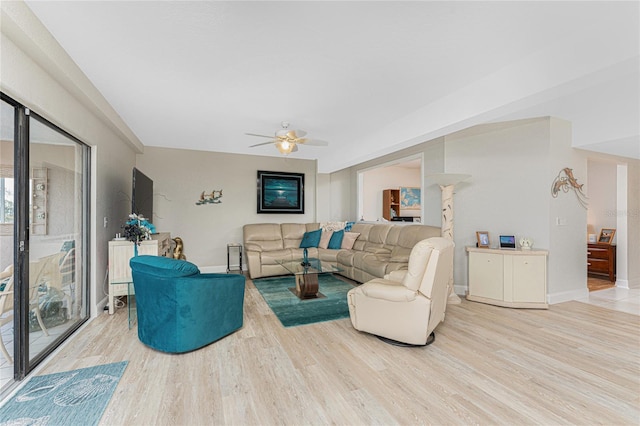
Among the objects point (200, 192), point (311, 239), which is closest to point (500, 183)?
point (311, 239)

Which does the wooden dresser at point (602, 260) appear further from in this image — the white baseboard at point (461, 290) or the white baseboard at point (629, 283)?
the white baseboard at point (461, 290)

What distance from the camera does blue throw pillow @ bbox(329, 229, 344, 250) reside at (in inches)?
230

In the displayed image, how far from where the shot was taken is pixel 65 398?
1869 mm

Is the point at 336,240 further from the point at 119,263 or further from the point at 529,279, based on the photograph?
the point at 119,263

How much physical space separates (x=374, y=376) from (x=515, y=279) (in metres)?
2.68

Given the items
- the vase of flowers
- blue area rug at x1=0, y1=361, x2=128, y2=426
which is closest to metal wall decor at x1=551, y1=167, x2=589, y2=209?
blue area rug at x1=0, y1=361, x2=128, y2=426

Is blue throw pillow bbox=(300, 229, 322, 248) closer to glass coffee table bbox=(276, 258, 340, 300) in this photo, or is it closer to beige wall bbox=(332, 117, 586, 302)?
glass coffee table bbox=(276, 258, 340, 300)

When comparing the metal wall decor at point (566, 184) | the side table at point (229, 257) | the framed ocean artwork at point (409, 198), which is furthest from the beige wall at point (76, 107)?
the framed ocean artwork at point (409, 198)

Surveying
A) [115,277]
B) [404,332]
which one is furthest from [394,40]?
[115,277]

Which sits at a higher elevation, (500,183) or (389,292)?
(500,183)

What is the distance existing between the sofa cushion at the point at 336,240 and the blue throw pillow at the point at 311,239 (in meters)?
0.27

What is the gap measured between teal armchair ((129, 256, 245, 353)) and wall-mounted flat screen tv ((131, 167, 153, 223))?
1512 millimetres

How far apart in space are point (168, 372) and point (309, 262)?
238 centimetres

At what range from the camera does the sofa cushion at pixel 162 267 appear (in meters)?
2.38
